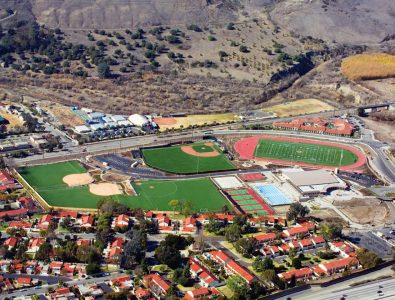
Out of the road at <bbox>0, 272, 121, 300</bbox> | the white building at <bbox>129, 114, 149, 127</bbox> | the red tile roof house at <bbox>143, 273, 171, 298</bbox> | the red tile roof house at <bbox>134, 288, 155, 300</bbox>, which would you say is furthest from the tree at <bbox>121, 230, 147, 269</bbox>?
the white building at <bbox>129, 114, 149, 127</bbox>

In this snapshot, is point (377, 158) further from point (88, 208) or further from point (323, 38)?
point (323, 38)

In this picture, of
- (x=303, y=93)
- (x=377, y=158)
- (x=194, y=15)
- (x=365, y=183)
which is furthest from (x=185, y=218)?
(x=194, y=15)

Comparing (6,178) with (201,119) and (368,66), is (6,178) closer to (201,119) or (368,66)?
(201,119)

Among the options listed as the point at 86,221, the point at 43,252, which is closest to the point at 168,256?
the point at 43,252

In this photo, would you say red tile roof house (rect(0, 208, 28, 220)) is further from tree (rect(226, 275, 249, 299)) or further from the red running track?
the red running track

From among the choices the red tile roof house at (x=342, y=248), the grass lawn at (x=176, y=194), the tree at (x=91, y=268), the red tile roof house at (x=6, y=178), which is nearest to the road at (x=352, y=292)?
the red tile roof house at (x=342, y=248)
